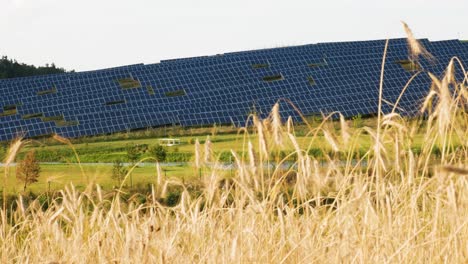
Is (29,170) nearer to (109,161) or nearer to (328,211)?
(328,211)

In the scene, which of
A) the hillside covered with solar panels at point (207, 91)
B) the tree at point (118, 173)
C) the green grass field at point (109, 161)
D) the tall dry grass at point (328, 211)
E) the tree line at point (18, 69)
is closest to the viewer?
the tall dry grass at point (328, 211)

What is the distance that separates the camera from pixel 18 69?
4822 cm

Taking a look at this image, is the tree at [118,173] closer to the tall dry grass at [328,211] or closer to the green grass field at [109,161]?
the green grass field at [109,161]

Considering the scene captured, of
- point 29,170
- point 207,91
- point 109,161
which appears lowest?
point 109,161

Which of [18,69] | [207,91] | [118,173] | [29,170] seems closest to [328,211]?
[118,173]

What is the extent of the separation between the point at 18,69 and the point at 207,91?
16.9 metres

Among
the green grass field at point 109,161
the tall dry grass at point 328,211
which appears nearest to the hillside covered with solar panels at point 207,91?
the green grass field at point 109,161

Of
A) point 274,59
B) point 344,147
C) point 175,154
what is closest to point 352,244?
point 344,147

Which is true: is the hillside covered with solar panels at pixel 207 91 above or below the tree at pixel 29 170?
above

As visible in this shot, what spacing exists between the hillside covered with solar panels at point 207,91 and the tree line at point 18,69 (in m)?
11.4

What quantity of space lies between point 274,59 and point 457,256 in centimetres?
3230

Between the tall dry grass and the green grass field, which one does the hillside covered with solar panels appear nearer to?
the green grass field

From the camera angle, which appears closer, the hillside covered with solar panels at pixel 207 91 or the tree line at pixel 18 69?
the hillside covered with solar panels at pixel 207 91

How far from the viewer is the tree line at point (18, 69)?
46.4m
